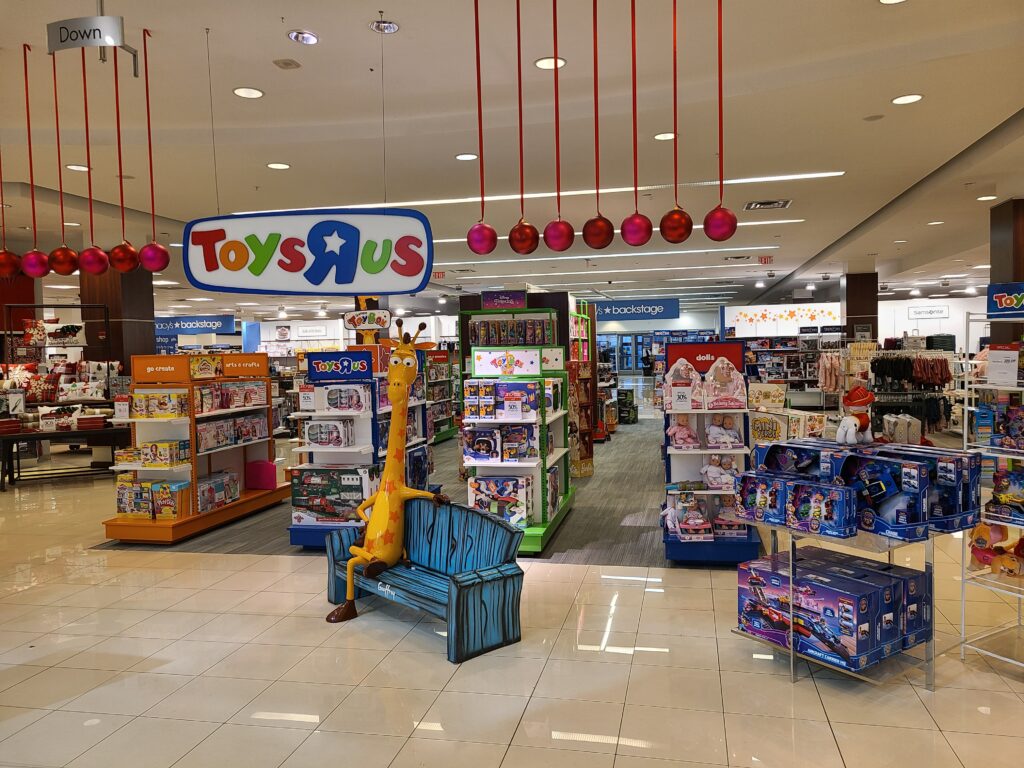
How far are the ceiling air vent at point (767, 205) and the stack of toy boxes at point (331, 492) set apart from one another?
5.79 meters

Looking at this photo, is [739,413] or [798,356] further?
[798,356]

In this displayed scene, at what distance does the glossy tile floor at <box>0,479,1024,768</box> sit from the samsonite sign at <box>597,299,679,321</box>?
13.7m

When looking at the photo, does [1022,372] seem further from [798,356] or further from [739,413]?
[798,356]

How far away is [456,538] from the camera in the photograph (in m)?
4.48

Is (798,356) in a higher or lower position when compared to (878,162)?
lower

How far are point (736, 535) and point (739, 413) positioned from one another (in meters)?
0.95

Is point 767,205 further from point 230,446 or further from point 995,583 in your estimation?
point 230,446

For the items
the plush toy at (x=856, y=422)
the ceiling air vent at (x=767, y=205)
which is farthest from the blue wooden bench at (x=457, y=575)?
the ceiling air vent at (x=767, y=205)

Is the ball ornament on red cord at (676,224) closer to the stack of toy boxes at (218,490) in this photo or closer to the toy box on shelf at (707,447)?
the toy box on shelf at (707,447)

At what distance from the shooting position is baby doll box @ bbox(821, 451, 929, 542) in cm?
330

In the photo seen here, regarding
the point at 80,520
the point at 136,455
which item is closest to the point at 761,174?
the point at 136,455

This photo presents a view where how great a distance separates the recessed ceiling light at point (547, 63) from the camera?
15.9 feet

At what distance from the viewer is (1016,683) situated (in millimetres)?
3580

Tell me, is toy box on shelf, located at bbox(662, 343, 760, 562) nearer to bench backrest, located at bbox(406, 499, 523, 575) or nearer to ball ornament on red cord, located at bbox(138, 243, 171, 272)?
bench backrest, located at bbox(406, 499, 523, 575)
